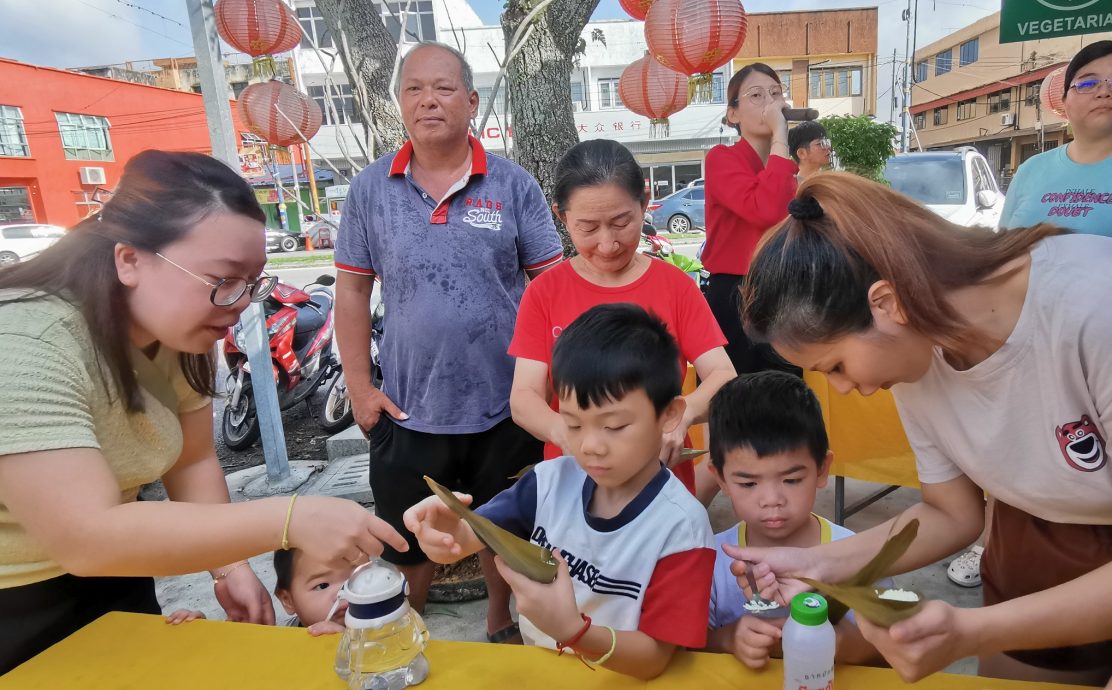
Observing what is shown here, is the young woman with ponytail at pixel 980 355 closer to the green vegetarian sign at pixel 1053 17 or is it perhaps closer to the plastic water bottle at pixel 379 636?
the plastic water bottle at pixel 379 636

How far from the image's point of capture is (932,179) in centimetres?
661

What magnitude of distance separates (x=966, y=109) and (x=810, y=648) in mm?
36781

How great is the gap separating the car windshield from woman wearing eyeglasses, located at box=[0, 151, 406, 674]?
6.75 meters

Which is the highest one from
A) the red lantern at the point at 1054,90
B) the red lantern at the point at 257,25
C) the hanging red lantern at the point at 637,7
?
the hanging red lantern at the point at 637,7

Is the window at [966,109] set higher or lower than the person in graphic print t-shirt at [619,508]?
higher

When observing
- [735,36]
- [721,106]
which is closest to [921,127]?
[721,106]

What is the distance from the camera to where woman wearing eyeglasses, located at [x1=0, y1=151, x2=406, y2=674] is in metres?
1.00

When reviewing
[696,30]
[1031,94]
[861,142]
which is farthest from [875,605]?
[1031,94]

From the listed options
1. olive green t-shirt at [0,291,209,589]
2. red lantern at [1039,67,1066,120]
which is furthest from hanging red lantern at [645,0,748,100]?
red lantern at [1039,67,1066,120]

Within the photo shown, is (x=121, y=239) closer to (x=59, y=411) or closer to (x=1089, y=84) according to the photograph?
(x=59, y=411)

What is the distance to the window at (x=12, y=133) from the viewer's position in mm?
18203

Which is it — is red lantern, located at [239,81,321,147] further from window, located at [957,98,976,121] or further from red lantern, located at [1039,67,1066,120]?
window, located at [957,98,976,121]

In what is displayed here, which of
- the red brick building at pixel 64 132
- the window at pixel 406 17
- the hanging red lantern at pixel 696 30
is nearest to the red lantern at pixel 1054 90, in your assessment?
the hanging red lantern at pixel 696 30

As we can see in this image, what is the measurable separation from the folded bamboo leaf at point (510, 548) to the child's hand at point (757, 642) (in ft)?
1.12
